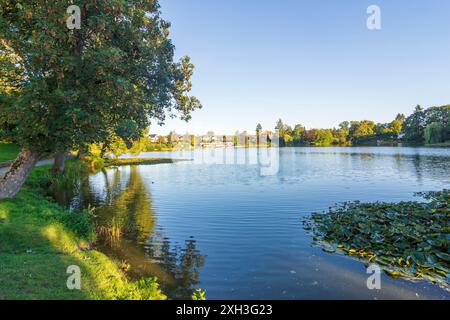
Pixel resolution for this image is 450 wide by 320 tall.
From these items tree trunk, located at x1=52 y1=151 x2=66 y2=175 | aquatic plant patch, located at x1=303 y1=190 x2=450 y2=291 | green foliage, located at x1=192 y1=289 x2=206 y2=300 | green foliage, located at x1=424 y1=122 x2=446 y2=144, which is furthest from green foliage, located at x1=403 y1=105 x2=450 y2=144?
green foliage, located at x1=192 y1=289 x2=206 y2=300

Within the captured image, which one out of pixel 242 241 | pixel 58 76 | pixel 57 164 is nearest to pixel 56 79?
pixel 58 76

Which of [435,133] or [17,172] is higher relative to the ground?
[435,133]

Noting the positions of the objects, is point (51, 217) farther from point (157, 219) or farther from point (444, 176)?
point (444, 176)

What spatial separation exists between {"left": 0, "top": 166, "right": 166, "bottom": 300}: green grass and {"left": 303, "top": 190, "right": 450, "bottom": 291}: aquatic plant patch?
10.4 metres

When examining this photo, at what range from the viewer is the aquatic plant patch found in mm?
12625

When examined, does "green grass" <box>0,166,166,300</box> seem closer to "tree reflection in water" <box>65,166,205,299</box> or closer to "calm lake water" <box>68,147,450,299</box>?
"tree reflection in water" <box>65,166,205,299</box>

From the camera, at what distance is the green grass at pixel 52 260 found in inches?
362

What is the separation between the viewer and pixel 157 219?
895 inches

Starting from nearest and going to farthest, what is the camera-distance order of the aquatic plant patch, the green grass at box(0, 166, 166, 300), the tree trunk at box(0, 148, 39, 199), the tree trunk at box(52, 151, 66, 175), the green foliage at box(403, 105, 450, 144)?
the green grass at box(0, 166, 166, 300), the aquatic plant patch, the tree trunk at box(0, 148, 39, 199), the tree trunk at box(52, 151, 66, 175), the green foliage at box(403, 105, 450, 144)

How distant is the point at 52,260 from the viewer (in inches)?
461

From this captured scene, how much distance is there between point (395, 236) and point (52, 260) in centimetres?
1696

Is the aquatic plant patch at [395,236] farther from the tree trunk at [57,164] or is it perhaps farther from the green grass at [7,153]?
the green grass at [7,153]

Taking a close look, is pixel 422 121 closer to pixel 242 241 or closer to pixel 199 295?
pixel 242 241
